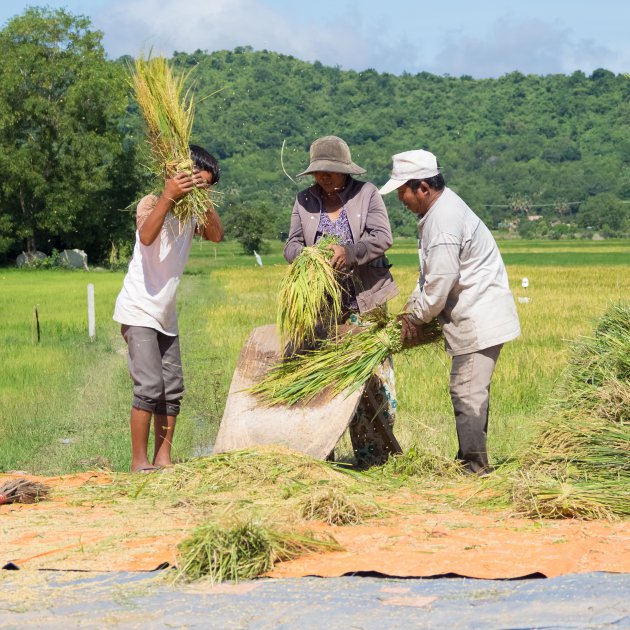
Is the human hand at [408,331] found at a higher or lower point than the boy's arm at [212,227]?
lower

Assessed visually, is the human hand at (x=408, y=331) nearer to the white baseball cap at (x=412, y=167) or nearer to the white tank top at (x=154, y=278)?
the white baseball cap at (x=412, y=167)

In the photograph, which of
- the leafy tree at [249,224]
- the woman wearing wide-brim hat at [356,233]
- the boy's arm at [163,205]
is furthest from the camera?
the leafy tree at [249,224]

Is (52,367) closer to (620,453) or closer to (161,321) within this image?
(161,321)

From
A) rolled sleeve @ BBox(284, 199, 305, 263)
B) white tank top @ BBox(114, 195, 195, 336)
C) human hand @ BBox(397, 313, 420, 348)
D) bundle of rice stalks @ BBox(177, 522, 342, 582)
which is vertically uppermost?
rolled sleeve @ BBox(284, 199, 305, 263)

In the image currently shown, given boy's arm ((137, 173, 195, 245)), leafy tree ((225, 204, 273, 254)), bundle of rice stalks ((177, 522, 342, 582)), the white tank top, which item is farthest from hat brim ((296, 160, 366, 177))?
leafy tree ((225, 204, 273, 254))

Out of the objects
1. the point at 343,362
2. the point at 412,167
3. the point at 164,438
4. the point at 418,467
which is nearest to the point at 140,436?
the point at 164,438

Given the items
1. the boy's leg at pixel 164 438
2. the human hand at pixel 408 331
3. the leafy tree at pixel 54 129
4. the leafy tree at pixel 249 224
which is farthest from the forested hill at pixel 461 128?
the human hand at pixel 408 331

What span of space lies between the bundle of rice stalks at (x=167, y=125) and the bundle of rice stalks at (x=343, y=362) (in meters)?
0.93

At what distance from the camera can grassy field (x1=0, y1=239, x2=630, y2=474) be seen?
7.57m

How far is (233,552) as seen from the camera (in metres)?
3.89

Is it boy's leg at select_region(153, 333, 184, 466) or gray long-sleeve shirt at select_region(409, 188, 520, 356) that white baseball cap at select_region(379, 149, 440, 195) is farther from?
boy's leg at select_region(153, 333, 184, 466)

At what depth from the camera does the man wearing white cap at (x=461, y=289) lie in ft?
18.6

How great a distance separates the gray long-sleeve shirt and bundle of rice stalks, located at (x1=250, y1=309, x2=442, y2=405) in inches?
10.9

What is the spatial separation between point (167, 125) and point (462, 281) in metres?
1.75
